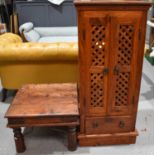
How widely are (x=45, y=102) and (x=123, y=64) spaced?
75 centimetres

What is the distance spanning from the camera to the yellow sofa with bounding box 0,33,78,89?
2156 mm

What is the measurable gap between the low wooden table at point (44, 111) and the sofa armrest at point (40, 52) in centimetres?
38

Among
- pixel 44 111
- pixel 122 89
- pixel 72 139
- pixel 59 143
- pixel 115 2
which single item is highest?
pixel 115 2

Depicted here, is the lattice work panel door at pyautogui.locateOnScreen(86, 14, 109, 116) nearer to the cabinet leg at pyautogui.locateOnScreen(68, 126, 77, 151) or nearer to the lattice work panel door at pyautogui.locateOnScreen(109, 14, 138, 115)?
the lattice work panel door at pyautogui.locateOnScreen(109, 14, 138, 115)

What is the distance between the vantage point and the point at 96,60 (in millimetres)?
1571

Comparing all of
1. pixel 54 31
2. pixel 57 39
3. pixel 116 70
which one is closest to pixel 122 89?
pixel 116 70

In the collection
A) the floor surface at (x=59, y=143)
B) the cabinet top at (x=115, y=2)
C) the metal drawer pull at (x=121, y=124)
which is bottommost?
the floor surface at (x=59, y=143)

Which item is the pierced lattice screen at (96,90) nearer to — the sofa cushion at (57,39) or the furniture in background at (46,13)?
the sofa cushion at (57,39)

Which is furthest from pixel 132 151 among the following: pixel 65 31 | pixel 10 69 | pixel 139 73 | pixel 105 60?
pixel 65 31

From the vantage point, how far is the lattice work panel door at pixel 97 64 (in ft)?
4.78

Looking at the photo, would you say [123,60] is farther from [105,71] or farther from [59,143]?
[59,143]

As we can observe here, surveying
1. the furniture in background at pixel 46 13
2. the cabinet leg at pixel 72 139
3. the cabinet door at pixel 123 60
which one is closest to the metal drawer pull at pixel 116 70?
the cabinet door at pixel 123 60

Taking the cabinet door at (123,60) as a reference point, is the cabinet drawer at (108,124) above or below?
below

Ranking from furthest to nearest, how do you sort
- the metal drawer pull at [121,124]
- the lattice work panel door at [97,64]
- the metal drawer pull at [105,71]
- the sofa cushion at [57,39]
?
the sofa cushion at [57,39] < the metal drawer pull at [121,124] < the metal drawer pull at [105,71] < the lattice work panel door at [97,64]
